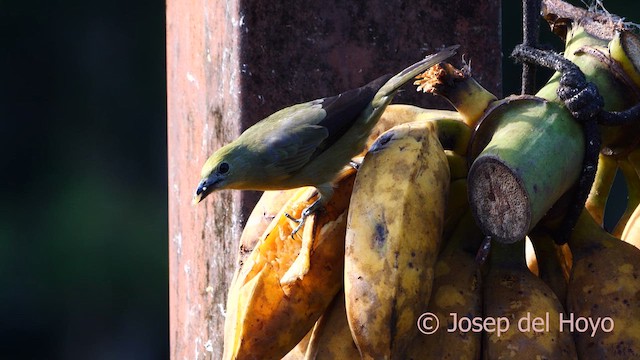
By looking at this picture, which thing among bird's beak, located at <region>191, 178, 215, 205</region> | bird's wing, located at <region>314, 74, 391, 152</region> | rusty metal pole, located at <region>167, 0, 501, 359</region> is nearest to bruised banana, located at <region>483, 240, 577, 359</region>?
bird's wing, located at <region>314, 74, 391, 152</region>

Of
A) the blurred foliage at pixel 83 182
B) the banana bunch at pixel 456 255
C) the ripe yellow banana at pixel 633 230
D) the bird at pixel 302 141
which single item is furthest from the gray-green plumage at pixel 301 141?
the blurred foliage at pixel 83 182

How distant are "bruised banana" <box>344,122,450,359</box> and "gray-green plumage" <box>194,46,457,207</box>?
0.70 ft

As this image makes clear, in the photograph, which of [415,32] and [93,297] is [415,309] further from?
[93,297]

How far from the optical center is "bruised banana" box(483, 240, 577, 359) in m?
1.34

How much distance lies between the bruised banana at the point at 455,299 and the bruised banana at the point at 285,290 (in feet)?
0.40

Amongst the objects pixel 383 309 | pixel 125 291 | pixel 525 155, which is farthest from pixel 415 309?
pixel 125 291

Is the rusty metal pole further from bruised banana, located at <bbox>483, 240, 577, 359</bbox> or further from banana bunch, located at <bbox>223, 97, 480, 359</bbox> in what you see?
bruised banana, located at <bbox>483, 240, 577, 359</bbox>

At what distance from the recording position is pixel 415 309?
1.28 m

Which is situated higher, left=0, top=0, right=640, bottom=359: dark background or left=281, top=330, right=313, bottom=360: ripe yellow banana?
left=281, top=330, right=313, bottom=360: ripe yellow banana

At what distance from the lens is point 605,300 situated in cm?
140

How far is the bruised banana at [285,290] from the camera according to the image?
140 centimetres

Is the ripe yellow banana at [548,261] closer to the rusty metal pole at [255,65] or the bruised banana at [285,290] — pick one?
the bruised banana at [285,290]

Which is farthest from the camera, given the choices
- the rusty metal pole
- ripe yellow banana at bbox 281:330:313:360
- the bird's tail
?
the rusty metal pole

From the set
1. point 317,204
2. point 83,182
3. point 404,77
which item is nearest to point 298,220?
point 317,204
